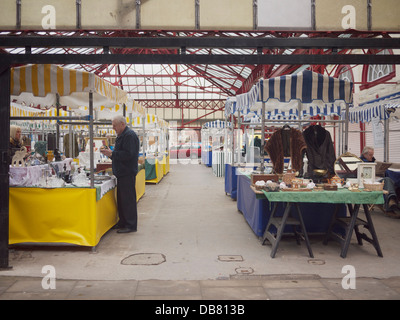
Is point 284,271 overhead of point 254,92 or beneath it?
beneath

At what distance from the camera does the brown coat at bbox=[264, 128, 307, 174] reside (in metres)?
5.73

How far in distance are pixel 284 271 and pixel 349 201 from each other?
1289 millimetres

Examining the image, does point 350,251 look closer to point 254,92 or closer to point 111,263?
point 254,92

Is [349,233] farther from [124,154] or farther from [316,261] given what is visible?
[124,154]

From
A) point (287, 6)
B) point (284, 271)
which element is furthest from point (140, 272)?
point (287, 6)

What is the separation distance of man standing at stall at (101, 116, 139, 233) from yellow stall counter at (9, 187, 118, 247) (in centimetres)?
107

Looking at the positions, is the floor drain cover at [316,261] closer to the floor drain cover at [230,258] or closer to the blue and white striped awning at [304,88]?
the floor drain cover at [230,258]

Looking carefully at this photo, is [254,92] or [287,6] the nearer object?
[287,6]

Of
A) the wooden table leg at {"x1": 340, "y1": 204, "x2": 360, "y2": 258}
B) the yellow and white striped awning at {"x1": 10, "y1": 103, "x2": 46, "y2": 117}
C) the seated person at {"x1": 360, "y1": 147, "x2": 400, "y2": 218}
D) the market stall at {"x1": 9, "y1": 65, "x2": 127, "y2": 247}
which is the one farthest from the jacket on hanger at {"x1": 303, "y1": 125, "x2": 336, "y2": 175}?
the yellow and white striped awning at {"x1": 10, "y1": 103, "x2": 46, "y2": 117}

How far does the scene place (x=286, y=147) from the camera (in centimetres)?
586

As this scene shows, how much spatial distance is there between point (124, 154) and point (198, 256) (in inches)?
86.7

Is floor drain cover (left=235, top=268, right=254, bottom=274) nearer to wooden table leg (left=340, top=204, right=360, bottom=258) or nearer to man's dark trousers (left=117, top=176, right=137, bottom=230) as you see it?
Result: wooden table leg (left=340, top=204, right=360, bottom=258)

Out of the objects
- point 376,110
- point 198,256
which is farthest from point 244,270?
point 376,110
